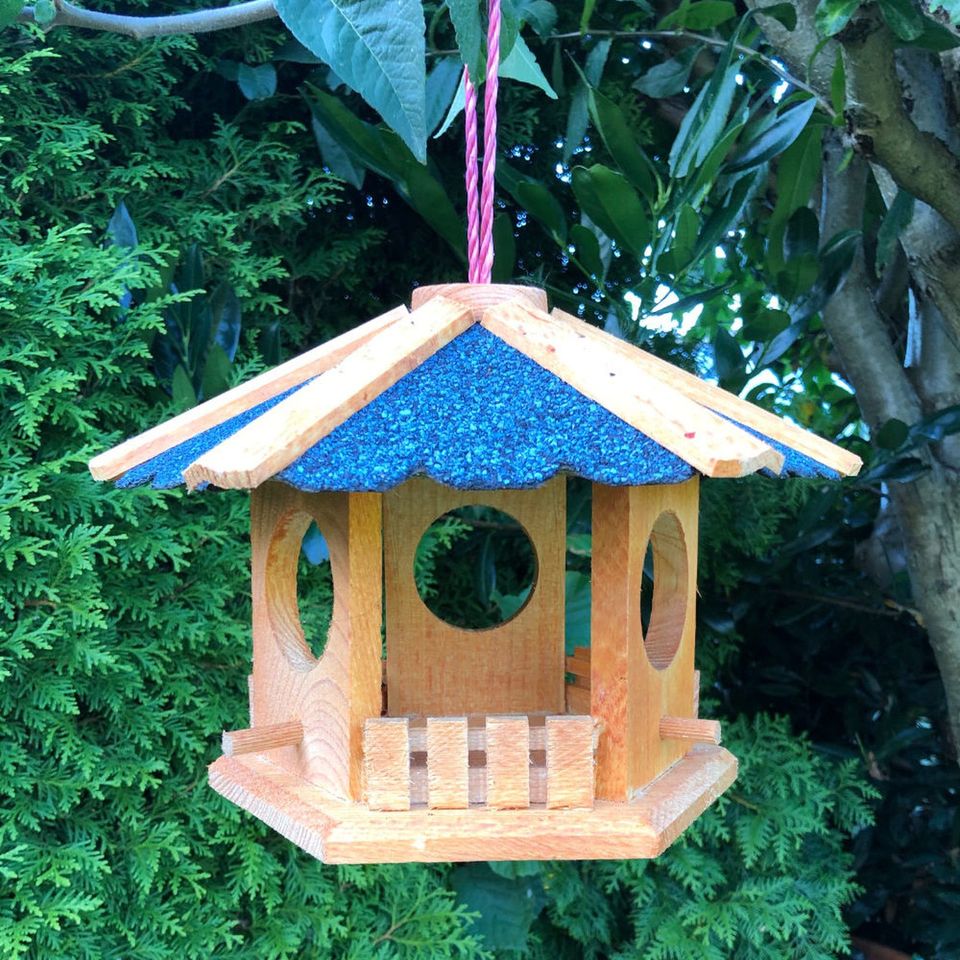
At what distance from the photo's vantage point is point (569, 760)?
0.73 metres

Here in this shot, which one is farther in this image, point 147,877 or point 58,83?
point 58,83

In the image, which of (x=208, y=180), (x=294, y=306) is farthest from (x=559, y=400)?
(x=294, y=306)

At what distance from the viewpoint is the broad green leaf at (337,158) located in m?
1.41

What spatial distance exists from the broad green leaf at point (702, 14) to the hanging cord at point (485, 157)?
2.38ft

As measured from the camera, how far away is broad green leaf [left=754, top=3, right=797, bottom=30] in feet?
3.98

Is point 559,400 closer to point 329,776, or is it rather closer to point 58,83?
point 329,776

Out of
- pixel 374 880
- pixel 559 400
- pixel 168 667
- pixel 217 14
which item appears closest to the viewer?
pixel 559 400

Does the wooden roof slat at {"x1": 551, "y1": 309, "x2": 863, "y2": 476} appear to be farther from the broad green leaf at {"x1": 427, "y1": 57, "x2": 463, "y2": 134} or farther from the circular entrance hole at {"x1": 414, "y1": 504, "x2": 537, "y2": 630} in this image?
the circular entrance hole at {"x1": 414, "y1": 504, "x2": 537, "y2": 630}

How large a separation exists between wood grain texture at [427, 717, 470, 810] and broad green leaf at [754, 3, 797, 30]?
97 cm

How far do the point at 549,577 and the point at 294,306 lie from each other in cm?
87

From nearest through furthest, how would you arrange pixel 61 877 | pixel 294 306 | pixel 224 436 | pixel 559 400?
pixel 559 400 < pixel 224 436 < pixel 61 877 < pixel 294 306

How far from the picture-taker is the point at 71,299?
1.21 metres

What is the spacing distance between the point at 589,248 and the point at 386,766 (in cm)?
77

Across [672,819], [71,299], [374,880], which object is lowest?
[374,880]
